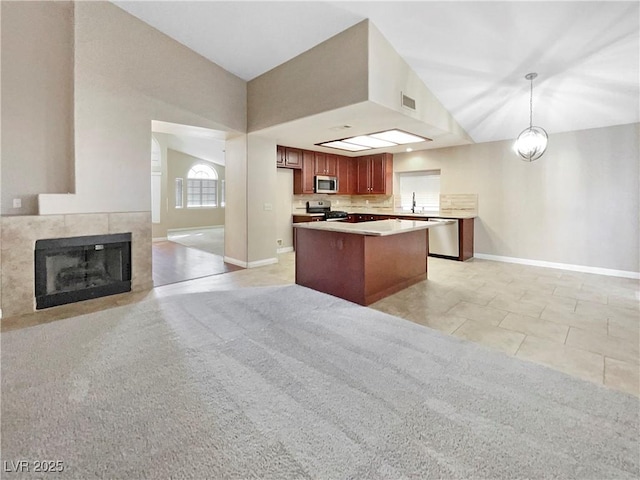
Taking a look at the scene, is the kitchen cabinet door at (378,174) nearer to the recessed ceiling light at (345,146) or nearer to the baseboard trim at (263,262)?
the recessed ceiling light at (345,146)

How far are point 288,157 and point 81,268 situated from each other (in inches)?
167

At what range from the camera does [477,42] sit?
11.2ft

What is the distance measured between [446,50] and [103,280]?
5.04 meters

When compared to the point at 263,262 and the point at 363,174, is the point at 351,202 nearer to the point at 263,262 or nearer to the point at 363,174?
the point at 363,174

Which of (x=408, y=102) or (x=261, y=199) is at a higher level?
(x=408, y=102)

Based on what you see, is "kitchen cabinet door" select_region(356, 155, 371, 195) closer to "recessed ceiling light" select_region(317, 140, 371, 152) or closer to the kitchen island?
"recessed ceiling light" select_region(317, 140, 371, 152)

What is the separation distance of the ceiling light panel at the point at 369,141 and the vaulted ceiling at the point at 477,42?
1337 millimetres

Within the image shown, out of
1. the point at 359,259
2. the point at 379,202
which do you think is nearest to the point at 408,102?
the point at 359,259

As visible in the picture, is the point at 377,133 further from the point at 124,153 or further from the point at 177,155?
the point at 177,155

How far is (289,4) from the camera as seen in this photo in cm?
337

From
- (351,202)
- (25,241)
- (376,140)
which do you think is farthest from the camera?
(351,202)

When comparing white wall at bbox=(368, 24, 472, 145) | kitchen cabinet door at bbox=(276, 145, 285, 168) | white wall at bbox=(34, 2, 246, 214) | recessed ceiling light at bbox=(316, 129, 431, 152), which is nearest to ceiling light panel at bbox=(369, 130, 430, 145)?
recessed ceiling light at bbox=(316, 129, 431, 152)

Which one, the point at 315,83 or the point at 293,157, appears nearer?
the point at 315,83

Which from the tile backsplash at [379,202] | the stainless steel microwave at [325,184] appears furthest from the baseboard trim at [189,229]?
the stainless steel microwave at [325,184]
